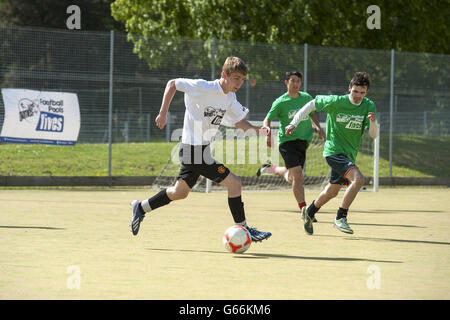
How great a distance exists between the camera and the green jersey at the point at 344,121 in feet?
28.7

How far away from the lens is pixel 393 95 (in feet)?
65.2

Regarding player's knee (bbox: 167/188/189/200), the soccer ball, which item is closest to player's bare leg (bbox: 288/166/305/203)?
player's knee (bbox: 167/188/189/200)

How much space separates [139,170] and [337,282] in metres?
13.7

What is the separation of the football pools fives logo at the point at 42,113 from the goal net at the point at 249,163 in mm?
2513

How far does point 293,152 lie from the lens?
34.1ft

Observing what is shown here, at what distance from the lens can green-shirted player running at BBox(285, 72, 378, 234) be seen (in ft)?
28.2

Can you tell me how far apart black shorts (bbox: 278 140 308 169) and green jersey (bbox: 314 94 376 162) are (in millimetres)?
1431

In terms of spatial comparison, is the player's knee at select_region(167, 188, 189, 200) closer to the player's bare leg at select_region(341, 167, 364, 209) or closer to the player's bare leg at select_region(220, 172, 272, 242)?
the player's bare leg at select_region(220, 172, 272, 242)

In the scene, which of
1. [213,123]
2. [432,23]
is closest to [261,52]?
[432,23]

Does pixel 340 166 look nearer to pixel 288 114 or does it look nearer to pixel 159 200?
pixel 288 114

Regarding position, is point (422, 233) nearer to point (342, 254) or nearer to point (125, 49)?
point (342, 254)

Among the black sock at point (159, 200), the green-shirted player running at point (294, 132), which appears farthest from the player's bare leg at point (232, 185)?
the green-shirted player running at point (294, 132)

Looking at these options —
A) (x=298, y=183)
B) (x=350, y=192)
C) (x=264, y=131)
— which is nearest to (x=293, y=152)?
(x=298, y=183)

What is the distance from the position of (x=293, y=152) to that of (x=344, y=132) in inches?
64.1
